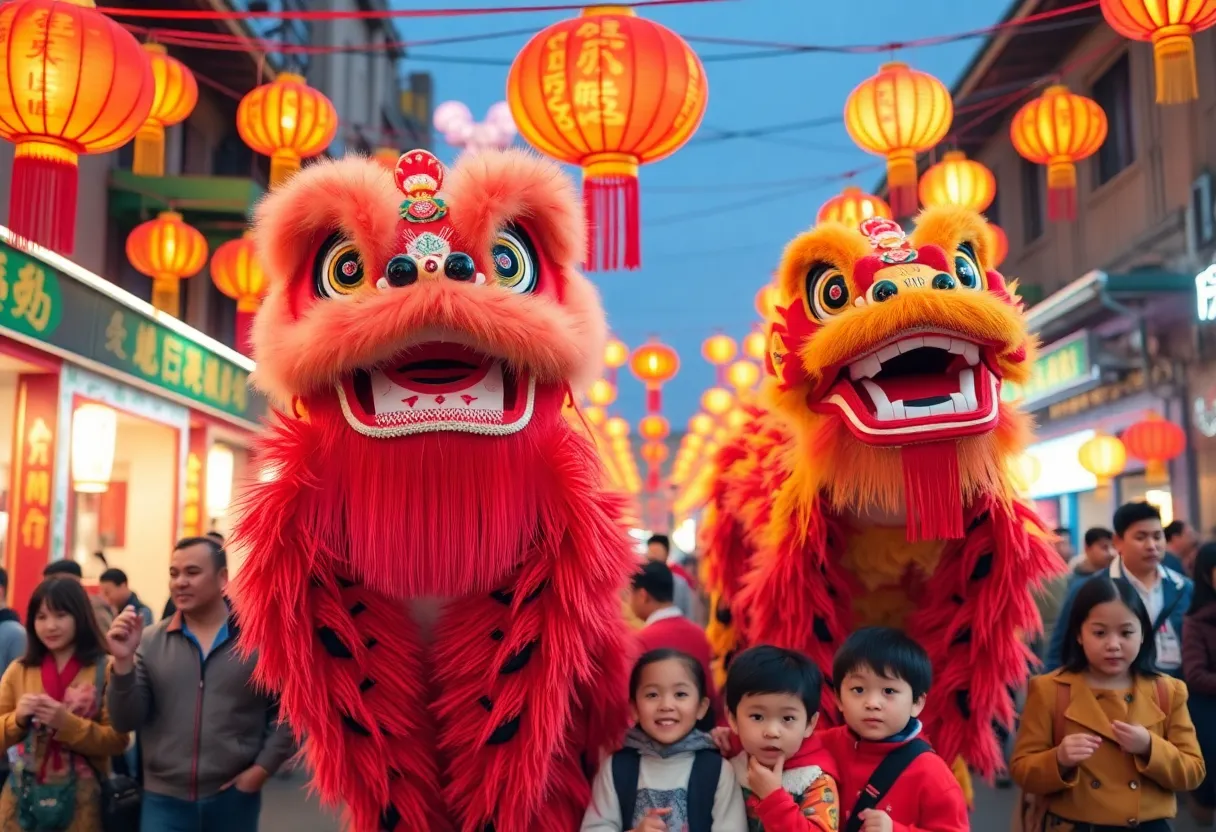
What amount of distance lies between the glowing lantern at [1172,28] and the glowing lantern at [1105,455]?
543 centimetres

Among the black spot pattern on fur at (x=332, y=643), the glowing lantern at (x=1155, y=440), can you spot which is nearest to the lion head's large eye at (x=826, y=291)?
the black spot pattern on fur at (x=332, y=643)

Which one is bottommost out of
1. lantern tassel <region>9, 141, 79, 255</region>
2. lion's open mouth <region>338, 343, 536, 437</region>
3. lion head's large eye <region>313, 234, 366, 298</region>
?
lion's open mouth <region>338, 343, 536, 437</region>

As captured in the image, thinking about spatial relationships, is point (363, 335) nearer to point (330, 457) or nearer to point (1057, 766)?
point (330, 457)

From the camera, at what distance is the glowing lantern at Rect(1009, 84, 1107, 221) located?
7.58 m

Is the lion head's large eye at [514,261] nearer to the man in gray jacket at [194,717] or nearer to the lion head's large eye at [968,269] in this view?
the lion head's large eye at [968,269]

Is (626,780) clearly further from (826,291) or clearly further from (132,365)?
(132,365)

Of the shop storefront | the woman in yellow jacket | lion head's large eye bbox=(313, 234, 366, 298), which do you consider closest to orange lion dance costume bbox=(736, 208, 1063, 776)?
lion head's large eye bbox=(313, 234, 366, 298)

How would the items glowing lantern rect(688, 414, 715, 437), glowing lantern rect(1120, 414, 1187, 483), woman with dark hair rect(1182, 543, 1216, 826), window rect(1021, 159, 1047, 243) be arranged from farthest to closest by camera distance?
glowing lantern rect(688, 414, 715, 437), window rect(1021, 159, 1047, 243), glowing lantern rect(1120, 414, 1187, 483), woman with dark hair rect(1182, 543, 1216, 826)

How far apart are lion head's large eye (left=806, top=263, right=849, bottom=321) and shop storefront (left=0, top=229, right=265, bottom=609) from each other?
531 cm

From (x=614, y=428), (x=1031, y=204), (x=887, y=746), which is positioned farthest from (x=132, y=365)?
(x=614, y=428)

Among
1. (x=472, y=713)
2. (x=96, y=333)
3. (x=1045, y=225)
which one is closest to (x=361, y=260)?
(x=472, y=713)

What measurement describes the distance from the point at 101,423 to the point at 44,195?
11.4ft

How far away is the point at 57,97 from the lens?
15.6 ft

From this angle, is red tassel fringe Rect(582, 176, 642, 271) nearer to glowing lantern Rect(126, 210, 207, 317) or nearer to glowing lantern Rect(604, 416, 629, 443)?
glowing lantern Rect(126, 210, 207, 317)
